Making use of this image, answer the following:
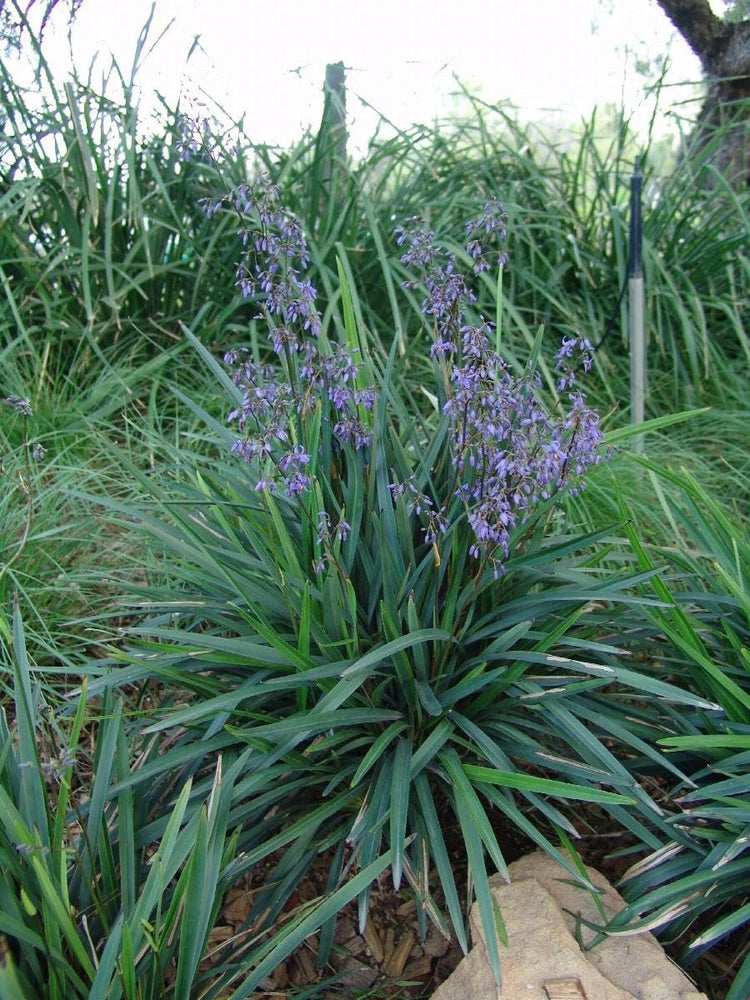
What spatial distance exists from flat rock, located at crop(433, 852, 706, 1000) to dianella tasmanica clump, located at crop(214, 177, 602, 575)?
0.72 m

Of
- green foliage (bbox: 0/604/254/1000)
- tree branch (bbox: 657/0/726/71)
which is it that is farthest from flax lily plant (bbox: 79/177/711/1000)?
tree branch (bbox: 657/0/726/71)

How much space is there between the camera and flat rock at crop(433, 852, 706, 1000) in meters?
1.87

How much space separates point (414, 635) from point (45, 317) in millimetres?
2802

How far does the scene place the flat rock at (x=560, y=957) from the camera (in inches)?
73.5

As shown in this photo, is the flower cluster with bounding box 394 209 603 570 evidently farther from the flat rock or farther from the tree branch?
the tree branch

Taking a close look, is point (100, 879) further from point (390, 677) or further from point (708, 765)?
point (708, 765)

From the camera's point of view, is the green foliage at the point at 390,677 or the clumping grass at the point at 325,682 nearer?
the clumping grass at the point at 325,682

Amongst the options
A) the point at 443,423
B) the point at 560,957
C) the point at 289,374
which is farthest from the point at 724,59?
the point at 560,957

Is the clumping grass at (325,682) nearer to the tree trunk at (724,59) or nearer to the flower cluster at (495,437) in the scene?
the flower cluster at (495,437)

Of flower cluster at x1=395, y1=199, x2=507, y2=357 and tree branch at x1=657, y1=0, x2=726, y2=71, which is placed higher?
tree branch at x1=657, y1=0, x2=726, y2=71

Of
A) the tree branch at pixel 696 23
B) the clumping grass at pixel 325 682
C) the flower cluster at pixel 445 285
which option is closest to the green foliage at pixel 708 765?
the clumping grass at pixel 325 682

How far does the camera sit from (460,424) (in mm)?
2223

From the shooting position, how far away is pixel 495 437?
214 cm

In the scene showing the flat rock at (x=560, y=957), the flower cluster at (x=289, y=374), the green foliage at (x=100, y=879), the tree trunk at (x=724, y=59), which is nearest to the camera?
the green foliage at (x=100, y=879)
